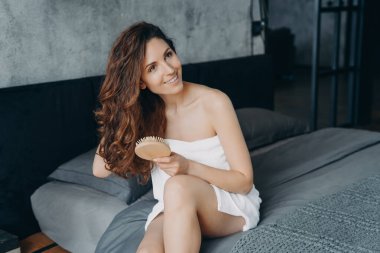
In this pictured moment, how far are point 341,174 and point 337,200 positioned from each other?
34 cm

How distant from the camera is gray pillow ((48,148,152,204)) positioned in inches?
79.8

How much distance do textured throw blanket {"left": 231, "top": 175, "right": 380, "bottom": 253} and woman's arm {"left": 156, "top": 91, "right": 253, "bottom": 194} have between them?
176 millimetres

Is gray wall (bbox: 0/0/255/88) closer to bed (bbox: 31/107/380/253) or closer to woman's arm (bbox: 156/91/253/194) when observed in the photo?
bed (bbox: 31/107/380/253)

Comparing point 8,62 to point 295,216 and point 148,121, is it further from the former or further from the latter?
point 295,216

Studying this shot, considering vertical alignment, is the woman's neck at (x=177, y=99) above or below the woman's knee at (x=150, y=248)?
above

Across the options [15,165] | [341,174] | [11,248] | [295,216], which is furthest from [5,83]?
[341,174]

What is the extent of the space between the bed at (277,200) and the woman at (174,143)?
0.43 feet

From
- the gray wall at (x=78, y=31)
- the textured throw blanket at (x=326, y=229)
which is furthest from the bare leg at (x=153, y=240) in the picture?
the gray wall at (x=78, y=31)

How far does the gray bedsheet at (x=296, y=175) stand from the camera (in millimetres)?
1729

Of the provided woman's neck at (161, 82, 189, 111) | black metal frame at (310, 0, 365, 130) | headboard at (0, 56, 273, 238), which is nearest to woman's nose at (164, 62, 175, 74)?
woman's neck at (161, 82, 189, 111)

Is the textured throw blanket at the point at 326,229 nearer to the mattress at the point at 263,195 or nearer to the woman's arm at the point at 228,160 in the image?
the mattress at the point at 263,195

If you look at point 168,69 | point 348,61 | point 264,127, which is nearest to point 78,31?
point 168,69

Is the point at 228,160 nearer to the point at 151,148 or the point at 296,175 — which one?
the point at 151,148

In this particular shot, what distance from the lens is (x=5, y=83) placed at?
2242 mm
